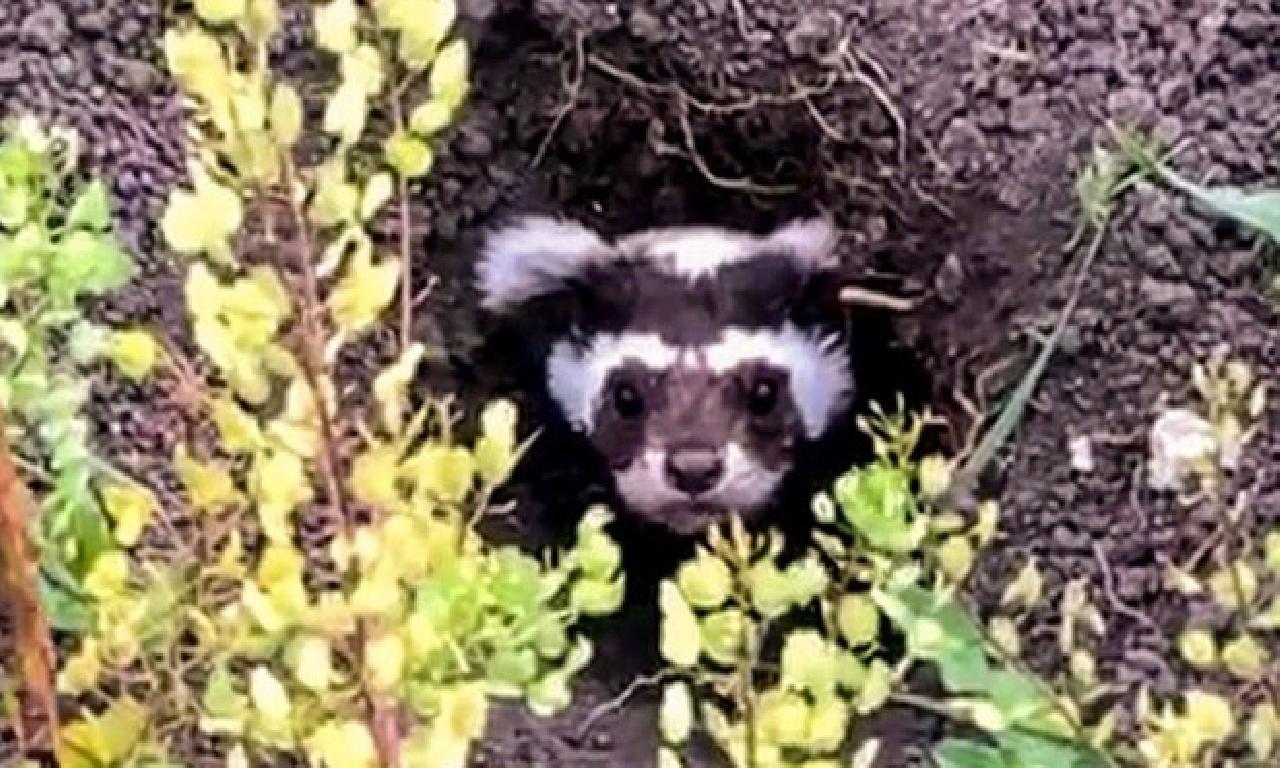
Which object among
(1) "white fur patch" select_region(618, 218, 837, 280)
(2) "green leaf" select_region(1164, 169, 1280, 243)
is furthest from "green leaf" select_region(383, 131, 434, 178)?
(1) "white fur patch" select_region(618, 218, 837, 280)

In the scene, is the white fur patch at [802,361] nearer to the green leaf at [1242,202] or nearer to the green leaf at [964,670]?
the green leaf at [1242,202]

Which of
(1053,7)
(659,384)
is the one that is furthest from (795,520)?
(1053,7)

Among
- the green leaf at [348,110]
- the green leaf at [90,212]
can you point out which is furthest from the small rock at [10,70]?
the green leaf at [348,110]

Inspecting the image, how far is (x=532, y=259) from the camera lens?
3289 millimetres

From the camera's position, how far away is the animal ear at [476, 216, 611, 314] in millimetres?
3270

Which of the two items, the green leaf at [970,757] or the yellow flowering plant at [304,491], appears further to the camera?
the green leaf at [970,757]

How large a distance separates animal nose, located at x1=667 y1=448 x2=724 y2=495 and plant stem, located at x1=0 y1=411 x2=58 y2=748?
1.62 metres

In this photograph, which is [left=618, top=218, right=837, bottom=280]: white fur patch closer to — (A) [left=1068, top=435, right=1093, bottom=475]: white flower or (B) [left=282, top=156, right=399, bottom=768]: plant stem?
(A) [left=1068, top=435, right=1093, bottom=475]: white flower

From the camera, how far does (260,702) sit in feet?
4.84

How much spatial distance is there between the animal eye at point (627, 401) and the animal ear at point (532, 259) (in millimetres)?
103

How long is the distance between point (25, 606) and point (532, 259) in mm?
1701

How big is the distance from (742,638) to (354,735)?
24 cm

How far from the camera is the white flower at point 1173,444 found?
2.53 m

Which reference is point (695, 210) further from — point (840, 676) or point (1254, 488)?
point (840, 676)
